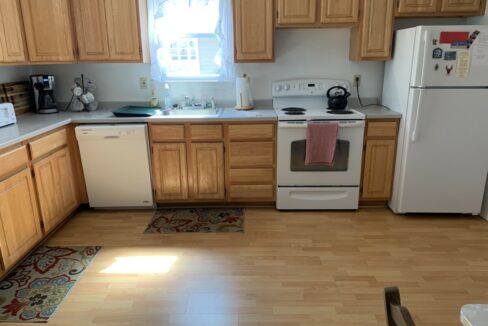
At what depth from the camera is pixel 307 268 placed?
2.51 m

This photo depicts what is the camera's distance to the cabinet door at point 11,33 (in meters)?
3.00

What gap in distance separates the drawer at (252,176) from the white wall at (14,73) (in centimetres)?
221

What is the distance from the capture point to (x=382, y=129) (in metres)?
3.20

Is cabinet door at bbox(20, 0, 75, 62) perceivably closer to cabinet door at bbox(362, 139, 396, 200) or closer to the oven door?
the oven door

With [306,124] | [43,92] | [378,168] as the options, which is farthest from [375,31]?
[43,92]

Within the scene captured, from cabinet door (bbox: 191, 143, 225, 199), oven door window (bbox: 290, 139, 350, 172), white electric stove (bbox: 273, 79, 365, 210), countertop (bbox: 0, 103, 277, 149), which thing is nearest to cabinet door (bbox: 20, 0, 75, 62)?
countertop (bbox: 0, 103, 277, 149)

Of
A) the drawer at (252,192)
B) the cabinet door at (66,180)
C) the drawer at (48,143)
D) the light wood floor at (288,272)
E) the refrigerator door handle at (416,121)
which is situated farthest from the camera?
the drawer at (252,192)

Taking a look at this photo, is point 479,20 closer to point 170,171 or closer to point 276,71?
point 276,71

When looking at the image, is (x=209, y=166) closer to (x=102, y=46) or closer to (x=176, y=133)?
(x=176, y=133)

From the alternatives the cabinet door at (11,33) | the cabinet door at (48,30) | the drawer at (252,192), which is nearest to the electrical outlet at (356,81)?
the drawer at (252,192)

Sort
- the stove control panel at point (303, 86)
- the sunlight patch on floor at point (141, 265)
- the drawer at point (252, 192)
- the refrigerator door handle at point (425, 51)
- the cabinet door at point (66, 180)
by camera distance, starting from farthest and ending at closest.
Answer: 1. the stove control panel at point (303, 86)
2. the drawer at point (252, 192)
3. the cabinet door at point (66, 180)
4. the refrigerator door handle at point (425, 51)
5. the sunlight patch on floor at point (141, 265)

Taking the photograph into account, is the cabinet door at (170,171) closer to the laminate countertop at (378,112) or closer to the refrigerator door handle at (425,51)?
the laminate countertop at (378,112)

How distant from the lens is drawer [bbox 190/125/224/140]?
10.6 ft

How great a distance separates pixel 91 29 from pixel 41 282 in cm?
215
